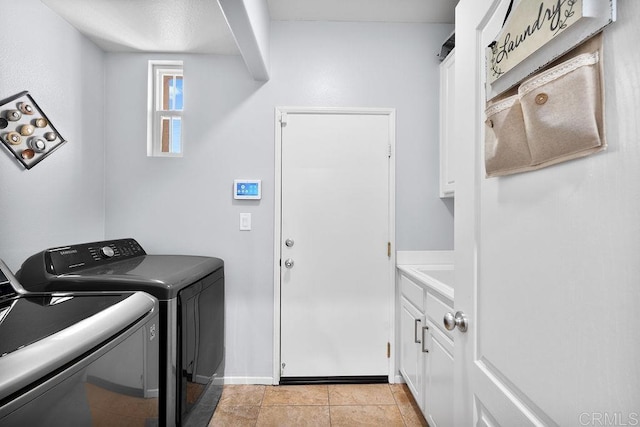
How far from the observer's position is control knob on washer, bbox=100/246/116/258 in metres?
1.85

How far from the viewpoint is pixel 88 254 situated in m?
1.75

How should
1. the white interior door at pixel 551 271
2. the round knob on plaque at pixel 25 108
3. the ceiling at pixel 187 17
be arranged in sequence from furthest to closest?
the ceiling at pixel 187 17
the round knob on plaque at pixel 25 108
the white interior door at pixel 551 271

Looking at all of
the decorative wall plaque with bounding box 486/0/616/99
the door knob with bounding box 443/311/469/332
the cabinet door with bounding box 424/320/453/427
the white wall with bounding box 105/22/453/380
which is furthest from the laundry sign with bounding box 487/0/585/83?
the white wall with bounding box 105/22/453/380

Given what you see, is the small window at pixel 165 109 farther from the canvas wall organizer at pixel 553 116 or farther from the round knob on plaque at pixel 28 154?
the canvas wall organizer at pixel 553 116

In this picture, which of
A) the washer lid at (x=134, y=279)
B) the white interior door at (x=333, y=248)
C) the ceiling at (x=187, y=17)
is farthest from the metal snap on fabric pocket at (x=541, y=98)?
the ceiling at (x=187, y=17)

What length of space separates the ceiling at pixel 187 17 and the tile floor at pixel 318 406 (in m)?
2.44

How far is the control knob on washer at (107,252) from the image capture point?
1852 millimetres

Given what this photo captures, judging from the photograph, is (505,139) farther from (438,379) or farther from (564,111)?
(438,379)

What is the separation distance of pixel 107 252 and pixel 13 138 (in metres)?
0.75

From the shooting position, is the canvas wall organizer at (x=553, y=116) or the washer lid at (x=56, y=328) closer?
the canvas wall organizer at (x=553, y=116)

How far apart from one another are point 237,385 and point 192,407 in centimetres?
74

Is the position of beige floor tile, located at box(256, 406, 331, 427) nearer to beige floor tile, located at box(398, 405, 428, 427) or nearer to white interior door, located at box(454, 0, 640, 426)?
beige floor tile, located at box(398, 405, 428, 427)

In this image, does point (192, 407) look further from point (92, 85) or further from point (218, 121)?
point (92, 85)

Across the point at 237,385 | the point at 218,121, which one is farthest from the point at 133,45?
the point at 237,385
